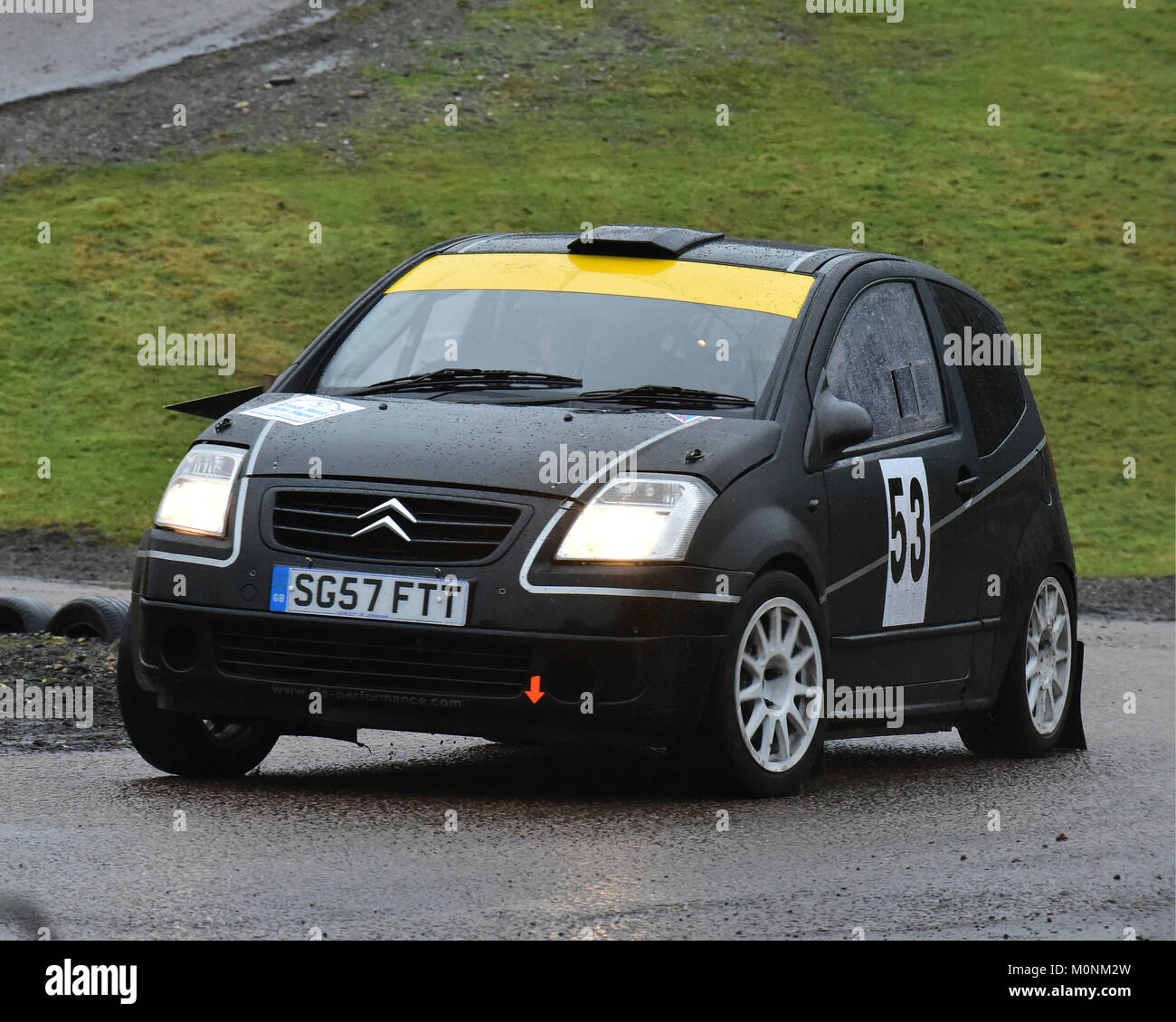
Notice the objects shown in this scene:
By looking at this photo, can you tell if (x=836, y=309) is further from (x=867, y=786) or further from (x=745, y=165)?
(x=745, y=165)

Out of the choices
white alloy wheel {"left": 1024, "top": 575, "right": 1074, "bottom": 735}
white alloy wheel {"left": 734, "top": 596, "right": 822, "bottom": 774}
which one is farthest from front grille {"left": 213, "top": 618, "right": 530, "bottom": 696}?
white alloy wheel {"left": 1024, "top": 575, "right": 1074, "bottom": 735}

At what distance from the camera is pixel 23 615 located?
12.2 metres

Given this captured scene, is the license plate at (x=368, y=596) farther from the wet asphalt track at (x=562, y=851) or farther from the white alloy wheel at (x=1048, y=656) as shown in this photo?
the white alloy wheel at (x=1048, y=656)

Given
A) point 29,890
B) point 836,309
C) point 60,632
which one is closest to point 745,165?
point 60,632

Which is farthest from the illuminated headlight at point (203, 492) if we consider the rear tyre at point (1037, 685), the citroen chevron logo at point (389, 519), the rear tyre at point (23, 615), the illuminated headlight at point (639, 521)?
the rear tyre at point (23, 615)

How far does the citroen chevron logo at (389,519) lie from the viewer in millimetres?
6648

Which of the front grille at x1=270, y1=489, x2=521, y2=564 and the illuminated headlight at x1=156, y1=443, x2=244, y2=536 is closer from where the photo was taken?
the front grille at x1=270, y1=489, x2=521, y2=564

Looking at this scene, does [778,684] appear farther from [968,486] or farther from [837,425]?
[968,486]

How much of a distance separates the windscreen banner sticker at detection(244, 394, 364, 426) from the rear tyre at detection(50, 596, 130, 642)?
14.3 feet

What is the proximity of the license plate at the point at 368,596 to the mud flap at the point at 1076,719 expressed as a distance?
3732mm

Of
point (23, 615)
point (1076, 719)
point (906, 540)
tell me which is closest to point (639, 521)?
point (906, 540)

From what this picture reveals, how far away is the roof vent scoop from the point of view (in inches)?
319

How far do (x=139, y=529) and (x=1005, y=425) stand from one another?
1822 centimetres

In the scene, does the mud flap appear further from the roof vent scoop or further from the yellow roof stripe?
the roof vent scoop
